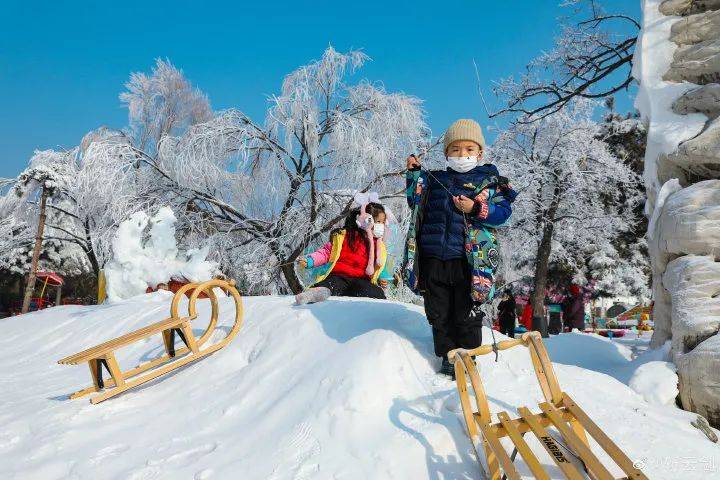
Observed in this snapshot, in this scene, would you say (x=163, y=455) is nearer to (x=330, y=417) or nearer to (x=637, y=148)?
(x=330, y=417)

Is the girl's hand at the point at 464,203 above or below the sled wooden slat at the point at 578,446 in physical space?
above

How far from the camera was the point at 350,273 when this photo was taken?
5559 mm

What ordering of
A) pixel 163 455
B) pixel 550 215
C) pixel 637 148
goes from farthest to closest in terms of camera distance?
pixel 637 148 < pixel 550 215 < pixel 163 455

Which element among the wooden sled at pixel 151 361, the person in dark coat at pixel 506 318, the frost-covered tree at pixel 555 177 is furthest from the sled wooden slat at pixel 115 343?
the frost-covered tree at pixel 555 177

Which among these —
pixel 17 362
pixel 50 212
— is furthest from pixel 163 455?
pixel 50 212

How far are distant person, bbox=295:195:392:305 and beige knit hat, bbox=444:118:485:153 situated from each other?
2.26 meters

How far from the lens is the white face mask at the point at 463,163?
3273 millimetres

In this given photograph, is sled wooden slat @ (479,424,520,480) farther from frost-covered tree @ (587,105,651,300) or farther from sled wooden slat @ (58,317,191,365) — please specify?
frost-covered tree @ (587,105,651,300)

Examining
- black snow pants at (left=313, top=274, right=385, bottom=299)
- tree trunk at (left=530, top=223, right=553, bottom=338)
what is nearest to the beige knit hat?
black snow pants at (left=313, top=274, right=385, bottom=299)

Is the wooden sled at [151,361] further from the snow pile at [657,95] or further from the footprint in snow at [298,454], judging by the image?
the snow pile at [657,95]

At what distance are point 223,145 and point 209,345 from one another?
694 cm

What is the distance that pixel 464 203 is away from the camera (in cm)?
299

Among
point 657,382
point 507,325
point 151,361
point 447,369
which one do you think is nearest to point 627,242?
point 507,325

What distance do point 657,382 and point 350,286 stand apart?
301cm
